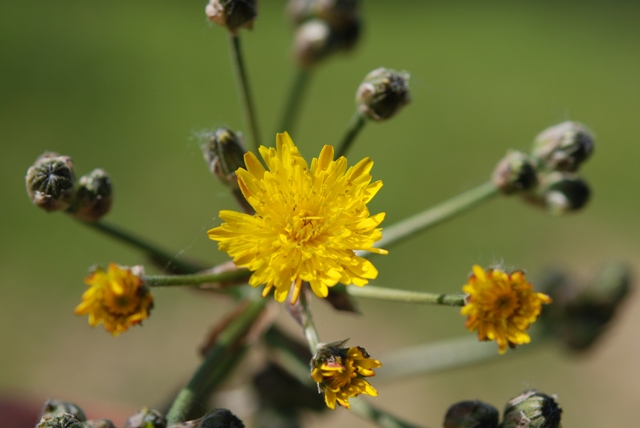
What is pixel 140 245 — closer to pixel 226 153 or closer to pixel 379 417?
pixel 226 153

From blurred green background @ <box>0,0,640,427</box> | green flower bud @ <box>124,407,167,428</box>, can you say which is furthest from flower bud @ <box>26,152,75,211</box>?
blurred green background @ <box>0,0,640,427</box>

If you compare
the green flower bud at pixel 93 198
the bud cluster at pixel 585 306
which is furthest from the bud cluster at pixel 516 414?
the green flower bud at pixel 93 198

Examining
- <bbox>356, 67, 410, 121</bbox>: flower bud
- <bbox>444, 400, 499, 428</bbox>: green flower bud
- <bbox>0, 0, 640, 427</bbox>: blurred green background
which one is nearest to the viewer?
<bbox>444, 400, 499, 428</bbox>: green flower bud

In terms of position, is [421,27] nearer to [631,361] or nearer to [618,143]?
[618,143]

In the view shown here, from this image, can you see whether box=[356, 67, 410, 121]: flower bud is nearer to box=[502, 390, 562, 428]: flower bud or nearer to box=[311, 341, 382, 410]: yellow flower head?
box=[311, 341, 382, 410]: yellow flower head

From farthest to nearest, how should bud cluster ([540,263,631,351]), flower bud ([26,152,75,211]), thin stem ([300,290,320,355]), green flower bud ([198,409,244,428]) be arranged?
bud cluster ([540,263,631,351]) → flower bud ([26,152,75,211]) → thin stem ([300,290,320,355]) → green flower bud ([198,409,244,428])

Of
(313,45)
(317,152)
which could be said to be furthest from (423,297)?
(317,152)
